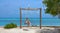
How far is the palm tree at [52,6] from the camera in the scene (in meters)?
13.7

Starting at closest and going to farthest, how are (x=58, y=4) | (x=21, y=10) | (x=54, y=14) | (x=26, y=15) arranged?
1. (x=58, y=4)
2. (x=54, y=14)
3. (x=21, y=10)
4. (x=26, y=15)

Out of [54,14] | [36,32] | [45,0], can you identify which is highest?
[45,0]

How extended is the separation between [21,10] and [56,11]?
Answer: 14.4 feet

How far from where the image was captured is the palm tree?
1374 centimetres

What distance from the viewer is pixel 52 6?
45.9 feet

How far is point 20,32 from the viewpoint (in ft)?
46.3

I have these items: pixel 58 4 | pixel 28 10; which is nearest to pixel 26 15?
pixel 28 10

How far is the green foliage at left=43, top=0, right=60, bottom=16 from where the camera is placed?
45.1 ft

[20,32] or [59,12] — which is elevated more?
[59,12]

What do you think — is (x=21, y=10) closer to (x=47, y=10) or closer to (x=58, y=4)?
(x=47, y=10)

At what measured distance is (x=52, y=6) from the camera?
45.9 feet

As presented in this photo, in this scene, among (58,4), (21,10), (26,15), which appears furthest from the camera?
(26,15)

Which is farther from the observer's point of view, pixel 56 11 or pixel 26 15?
pixel 26 15

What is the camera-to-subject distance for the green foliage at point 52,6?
45.1ft
